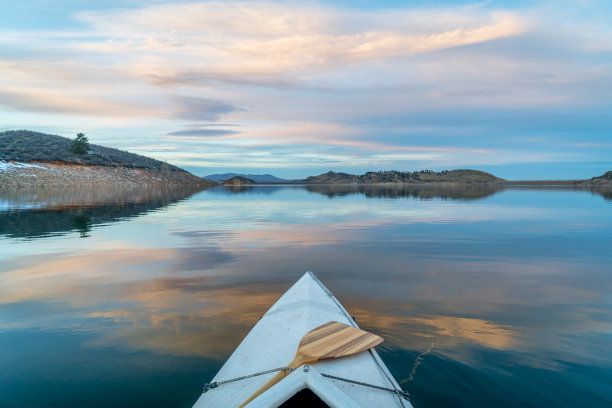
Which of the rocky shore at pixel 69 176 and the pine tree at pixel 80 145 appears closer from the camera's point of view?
the rocky shore at pixel 69 176

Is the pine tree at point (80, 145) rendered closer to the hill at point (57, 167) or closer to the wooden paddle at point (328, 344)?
the hill at point (57, 167)

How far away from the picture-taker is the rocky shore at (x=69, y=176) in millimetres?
82875

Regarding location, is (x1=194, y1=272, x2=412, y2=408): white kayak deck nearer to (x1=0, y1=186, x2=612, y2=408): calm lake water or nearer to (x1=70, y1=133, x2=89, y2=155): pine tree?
(x1=0, y1=186, x2=612, y2=408): calm lake water

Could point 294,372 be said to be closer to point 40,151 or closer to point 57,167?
point 57,167

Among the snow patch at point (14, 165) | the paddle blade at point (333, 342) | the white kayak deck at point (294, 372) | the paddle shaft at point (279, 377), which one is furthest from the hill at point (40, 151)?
the paddle shaft at point (279, 377)

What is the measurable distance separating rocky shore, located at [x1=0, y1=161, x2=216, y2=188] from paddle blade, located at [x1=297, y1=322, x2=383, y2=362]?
322ft

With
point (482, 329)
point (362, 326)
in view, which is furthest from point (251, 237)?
point (482, 329)

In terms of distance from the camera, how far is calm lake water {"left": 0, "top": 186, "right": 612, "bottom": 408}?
6.60m

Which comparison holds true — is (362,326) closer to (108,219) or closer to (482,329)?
(482,329)

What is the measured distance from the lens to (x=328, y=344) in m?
6.08

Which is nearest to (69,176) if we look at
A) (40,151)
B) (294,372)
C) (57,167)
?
(57,167)

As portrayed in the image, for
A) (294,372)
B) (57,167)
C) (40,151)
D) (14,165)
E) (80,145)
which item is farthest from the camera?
(80,145)

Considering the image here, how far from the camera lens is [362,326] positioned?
891 centimetres

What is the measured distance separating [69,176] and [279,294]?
10352cm
